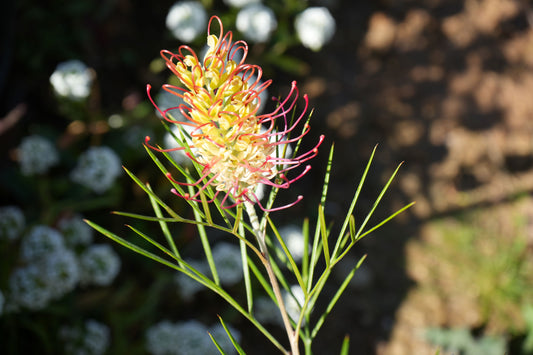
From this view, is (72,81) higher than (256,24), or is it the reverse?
(256,24)

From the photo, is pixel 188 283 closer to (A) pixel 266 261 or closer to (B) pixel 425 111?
(A) pixel 266 261

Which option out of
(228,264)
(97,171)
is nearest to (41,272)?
(97,171)

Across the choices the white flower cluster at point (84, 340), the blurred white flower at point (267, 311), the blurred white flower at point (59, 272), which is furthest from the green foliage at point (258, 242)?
the blurred white flower at point (267, 311)

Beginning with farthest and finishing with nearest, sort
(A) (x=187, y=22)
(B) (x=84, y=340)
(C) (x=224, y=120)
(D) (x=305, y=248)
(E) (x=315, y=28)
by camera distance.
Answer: (E) (x=315, y=28) < (A) (x=187, y=22) < (B) (x=84, y=340) < (D) (x=305, y=248) < (C) (x=224, y=120)

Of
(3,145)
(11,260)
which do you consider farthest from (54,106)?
(11,260)

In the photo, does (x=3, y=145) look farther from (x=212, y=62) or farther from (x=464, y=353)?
(x=464, y=353)

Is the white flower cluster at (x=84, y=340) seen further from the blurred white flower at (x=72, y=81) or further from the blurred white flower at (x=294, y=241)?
the blurred white flower at (x=72, y=81)
